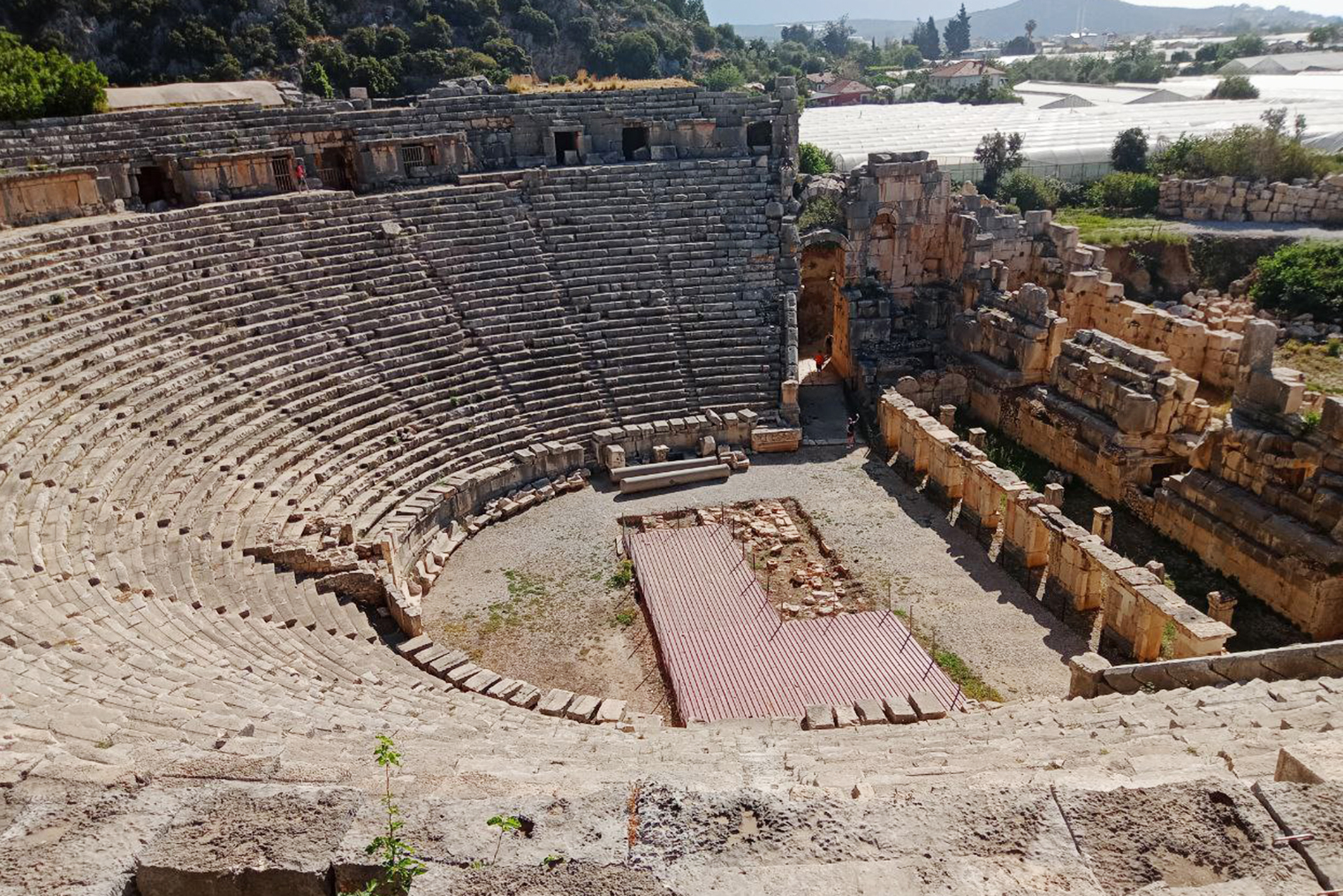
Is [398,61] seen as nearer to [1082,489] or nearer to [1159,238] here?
[1159,238]

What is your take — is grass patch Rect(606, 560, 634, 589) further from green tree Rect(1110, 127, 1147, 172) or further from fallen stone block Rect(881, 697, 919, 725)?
green tree Rect(1110, 127, 1147, 172)

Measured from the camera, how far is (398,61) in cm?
4291

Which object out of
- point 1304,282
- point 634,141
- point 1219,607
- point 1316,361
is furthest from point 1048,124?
point 1219,607

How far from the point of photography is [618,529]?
15445mm

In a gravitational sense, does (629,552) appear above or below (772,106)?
below

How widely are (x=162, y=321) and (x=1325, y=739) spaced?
15.6m

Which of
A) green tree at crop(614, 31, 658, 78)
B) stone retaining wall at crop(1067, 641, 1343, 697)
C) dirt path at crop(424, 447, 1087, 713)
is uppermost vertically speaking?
green tree at crop(614, 31, 658, 78)

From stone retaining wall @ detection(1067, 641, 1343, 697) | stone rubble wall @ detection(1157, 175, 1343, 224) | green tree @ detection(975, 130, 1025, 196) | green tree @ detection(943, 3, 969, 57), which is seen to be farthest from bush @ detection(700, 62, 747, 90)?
green tree @ detection(943, 3, 969, 57)

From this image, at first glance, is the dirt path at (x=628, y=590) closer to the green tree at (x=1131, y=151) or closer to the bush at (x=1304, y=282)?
the bush at (x=1304, y=282)

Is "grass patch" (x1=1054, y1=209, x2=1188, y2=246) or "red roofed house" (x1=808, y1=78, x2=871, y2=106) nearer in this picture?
"grass patch" (x1=1054, y1=209, x2=1188, y2=246)

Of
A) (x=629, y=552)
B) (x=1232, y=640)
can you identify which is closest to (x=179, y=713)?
(x=629, y=552)

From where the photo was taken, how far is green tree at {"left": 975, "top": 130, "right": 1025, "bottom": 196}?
34.9 meters

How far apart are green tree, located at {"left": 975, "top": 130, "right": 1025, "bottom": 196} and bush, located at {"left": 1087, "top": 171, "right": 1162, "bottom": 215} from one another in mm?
3553

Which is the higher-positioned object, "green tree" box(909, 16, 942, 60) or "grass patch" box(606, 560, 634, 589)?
"green tree" box(909, 16, 942, 60)
